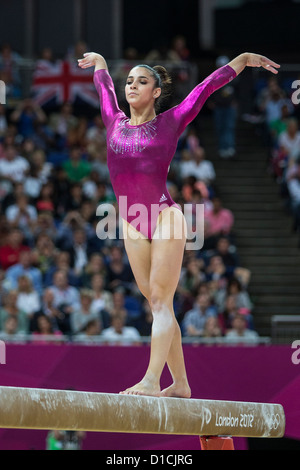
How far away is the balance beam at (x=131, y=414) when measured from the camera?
4.57m

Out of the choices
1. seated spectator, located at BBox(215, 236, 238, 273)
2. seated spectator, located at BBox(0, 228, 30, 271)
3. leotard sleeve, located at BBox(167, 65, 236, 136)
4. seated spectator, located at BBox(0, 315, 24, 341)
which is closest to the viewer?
leotard sleeve, located at BBox(167, 65, 236, 136)

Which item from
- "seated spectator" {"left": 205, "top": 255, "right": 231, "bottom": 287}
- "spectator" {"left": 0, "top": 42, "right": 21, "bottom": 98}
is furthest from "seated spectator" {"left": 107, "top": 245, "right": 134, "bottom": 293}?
"spectator" {"left": 0, "top": 42, "right": 21, "bottom": 98}

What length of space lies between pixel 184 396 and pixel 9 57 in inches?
424

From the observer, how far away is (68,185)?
13.3 metres

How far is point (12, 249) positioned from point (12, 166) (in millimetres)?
1693

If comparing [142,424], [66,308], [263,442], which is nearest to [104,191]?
[66,308]

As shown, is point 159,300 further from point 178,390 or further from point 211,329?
point 211,329

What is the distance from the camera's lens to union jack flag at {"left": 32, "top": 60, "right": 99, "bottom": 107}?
50.6 feet

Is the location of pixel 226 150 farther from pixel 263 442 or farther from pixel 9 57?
pixel 263 442

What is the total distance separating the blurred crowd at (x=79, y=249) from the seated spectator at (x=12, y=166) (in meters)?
0.01

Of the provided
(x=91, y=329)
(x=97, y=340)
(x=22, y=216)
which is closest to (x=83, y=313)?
(x=91, y=329)

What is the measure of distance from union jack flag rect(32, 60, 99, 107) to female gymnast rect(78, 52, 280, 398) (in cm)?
982

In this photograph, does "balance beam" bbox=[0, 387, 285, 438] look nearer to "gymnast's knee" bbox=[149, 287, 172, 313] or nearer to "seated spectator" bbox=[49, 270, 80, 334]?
"gymnast's knee" bbox=[149, 287, 172, 313]

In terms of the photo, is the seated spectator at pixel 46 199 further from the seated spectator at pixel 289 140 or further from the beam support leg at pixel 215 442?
the beam support leg at pixel 215 442
